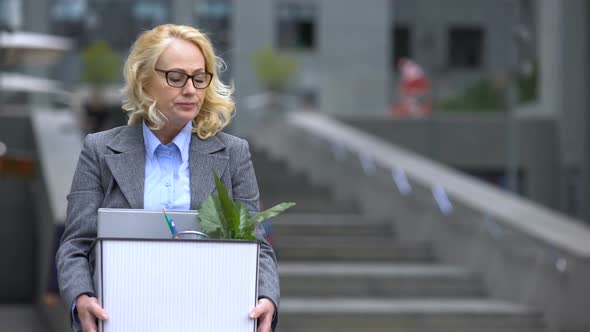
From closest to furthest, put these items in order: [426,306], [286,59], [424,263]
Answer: [426,306]
[424,263]
[286,59]

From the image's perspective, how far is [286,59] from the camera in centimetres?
3381

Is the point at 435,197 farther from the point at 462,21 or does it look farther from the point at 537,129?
the point at 462,21

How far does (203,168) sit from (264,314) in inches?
17.7

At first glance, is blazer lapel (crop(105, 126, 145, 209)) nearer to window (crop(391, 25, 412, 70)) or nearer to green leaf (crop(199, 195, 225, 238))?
green leaf (crop(199, 195, 225, 238))

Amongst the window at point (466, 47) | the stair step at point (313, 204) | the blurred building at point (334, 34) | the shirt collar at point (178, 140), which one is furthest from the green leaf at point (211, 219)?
the window at point (466, 47)

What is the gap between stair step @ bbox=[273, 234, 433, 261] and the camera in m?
12.1

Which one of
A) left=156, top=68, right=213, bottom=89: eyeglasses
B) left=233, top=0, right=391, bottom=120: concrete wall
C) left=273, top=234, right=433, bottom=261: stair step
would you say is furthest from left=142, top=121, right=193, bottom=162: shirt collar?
left=233, top=0, right=391, bottom=120: concrete wall

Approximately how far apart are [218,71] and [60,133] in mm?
11310

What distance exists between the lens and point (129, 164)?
3.21 metres

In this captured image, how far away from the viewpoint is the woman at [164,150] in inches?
124

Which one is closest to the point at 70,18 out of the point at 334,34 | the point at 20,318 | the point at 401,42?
the point at 334,34

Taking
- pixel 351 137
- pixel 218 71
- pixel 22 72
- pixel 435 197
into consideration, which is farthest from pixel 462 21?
pixel 218 71

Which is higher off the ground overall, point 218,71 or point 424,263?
point 218,71

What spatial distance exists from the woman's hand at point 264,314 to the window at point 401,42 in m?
48.9
